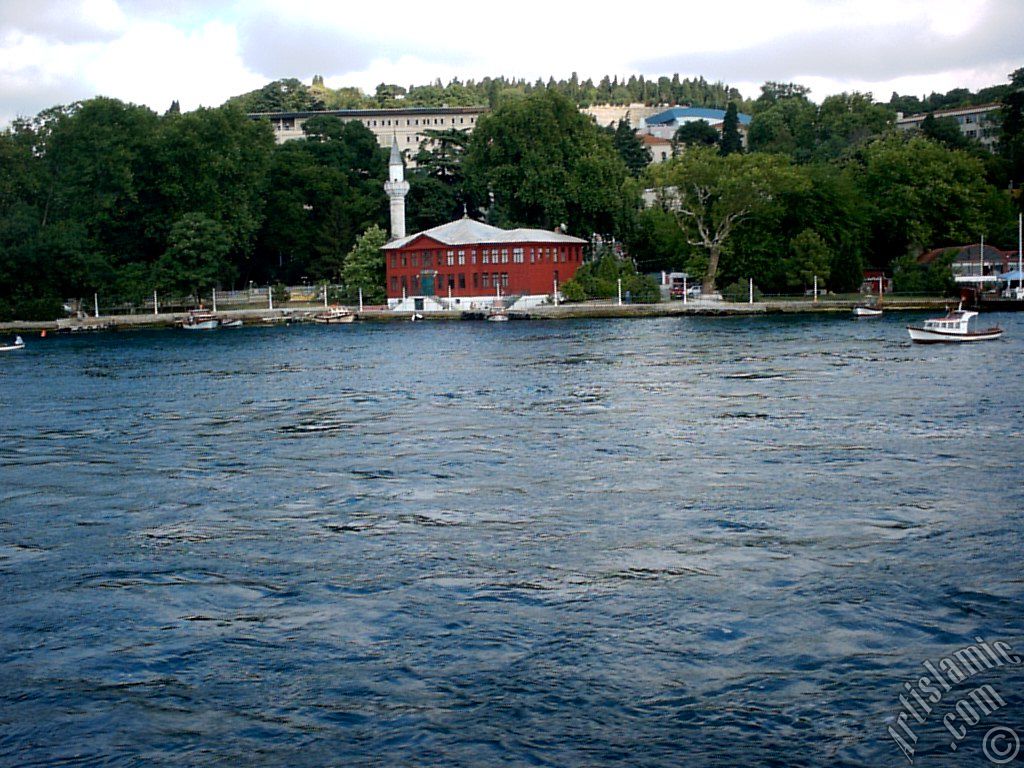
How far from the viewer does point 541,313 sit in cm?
7956

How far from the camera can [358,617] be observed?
14.8 meters

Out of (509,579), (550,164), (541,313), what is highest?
(550,164)

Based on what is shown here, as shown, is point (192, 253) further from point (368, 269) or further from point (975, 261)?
point (975, 261)

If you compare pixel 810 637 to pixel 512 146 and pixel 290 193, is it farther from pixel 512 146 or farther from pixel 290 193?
pixel 290 193

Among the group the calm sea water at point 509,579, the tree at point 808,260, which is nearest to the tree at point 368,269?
the tree at point 808,260

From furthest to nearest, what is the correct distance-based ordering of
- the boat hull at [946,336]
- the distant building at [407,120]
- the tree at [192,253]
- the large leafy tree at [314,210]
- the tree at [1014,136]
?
the distant building at [407,120]
the tree at [1014,136]
the large leafy tree at [314,210]
the tree at [192,253]
the boat hull at [946,336]

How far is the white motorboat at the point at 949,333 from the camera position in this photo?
50000 millimetres

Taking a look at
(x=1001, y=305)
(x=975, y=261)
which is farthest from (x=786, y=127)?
(x=1001, y=305)

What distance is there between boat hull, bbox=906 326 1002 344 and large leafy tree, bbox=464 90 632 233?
135 feet

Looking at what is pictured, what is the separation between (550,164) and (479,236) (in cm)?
932

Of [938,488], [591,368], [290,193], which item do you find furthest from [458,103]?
[938,488]

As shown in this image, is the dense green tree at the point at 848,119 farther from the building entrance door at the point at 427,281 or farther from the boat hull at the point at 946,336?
the boat hull at the point at 946,336

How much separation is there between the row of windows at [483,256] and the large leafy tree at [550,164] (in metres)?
4.35

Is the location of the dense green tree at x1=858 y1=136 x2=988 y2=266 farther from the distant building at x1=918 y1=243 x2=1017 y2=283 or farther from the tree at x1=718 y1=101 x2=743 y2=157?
the tree at x1=718 y1=101 x2=743 y2=157
